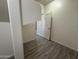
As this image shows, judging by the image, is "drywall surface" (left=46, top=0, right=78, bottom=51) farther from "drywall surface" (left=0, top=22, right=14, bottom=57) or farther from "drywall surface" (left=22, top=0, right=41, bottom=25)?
"drywall surface" (left=0, top=22, right=14, bottom=57)

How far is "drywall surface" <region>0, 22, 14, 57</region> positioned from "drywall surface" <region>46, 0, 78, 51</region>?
7.41 ft

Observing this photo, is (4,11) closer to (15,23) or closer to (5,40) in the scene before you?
(15,23)

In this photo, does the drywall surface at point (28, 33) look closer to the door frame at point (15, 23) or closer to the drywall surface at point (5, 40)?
the drywall surface at point (5, 40)

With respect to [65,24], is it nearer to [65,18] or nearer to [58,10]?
[65,18]

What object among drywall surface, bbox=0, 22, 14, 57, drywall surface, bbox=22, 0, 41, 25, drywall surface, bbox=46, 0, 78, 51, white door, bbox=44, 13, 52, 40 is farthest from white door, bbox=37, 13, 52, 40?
drywall surface, bbox=0, 22, 14, 57

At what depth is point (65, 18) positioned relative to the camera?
351 cm

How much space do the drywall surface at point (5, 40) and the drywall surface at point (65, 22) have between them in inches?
88.9

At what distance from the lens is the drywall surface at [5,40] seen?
1.71 m

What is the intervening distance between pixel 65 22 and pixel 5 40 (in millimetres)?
2425

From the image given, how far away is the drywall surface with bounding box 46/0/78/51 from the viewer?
3202mm

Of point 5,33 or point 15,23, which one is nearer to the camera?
point 15,23

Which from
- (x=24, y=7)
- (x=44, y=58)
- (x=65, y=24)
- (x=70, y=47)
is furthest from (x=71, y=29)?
(x=24, y=7)

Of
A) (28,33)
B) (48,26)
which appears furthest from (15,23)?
(48,26)

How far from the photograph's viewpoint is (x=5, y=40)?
1.79 m
